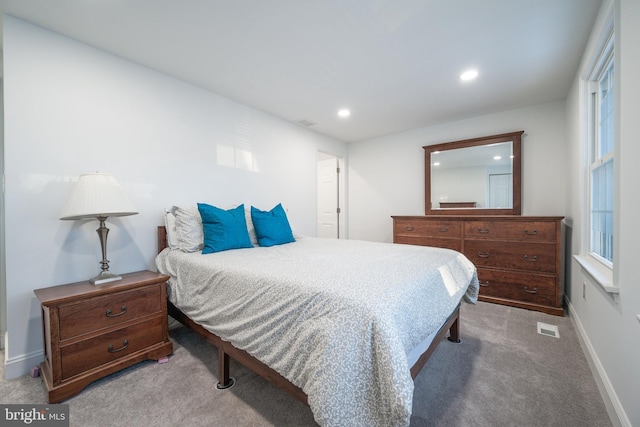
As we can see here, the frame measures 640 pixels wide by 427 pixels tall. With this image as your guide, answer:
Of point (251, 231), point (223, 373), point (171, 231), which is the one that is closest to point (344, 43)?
point (251, 231)

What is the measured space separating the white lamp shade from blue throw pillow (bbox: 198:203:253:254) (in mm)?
603

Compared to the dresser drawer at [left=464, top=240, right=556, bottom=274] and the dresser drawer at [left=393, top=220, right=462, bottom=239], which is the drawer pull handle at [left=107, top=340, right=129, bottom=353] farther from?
the dresser drawer at [left=464, top=240, right=556, bottom=274]

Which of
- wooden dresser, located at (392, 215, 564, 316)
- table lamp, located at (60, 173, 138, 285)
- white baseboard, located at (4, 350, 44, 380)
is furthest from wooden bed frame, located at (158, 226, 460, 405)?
wooden dresser, located at (392, 215, 564, 316)

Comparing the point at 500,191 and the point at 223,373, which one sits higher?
the point at 500,191

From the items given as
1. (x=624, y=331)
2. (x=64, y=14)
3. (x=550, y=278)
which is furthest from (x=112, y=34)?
(x=550, y=278)

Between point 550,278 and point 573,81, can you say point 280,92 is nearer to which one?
point 573,81

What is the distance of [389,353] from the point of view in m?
0.98

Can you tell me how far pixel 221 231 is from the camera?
2357 millimetres

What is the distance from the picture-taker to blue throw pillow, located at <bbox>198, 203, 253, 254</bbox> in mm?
2312

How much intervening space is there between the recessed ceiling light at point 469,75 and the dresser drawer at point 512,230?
5.40 feet

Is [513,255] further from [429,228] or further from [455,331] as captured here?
[455,331]

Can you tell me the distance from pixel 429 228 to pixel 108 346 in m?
3.50

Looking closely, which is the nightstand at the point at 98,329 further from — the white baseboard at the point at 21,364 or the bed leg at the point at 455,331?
the bed leg at the point at 455,331

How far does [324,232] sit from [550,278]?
3374 mm
